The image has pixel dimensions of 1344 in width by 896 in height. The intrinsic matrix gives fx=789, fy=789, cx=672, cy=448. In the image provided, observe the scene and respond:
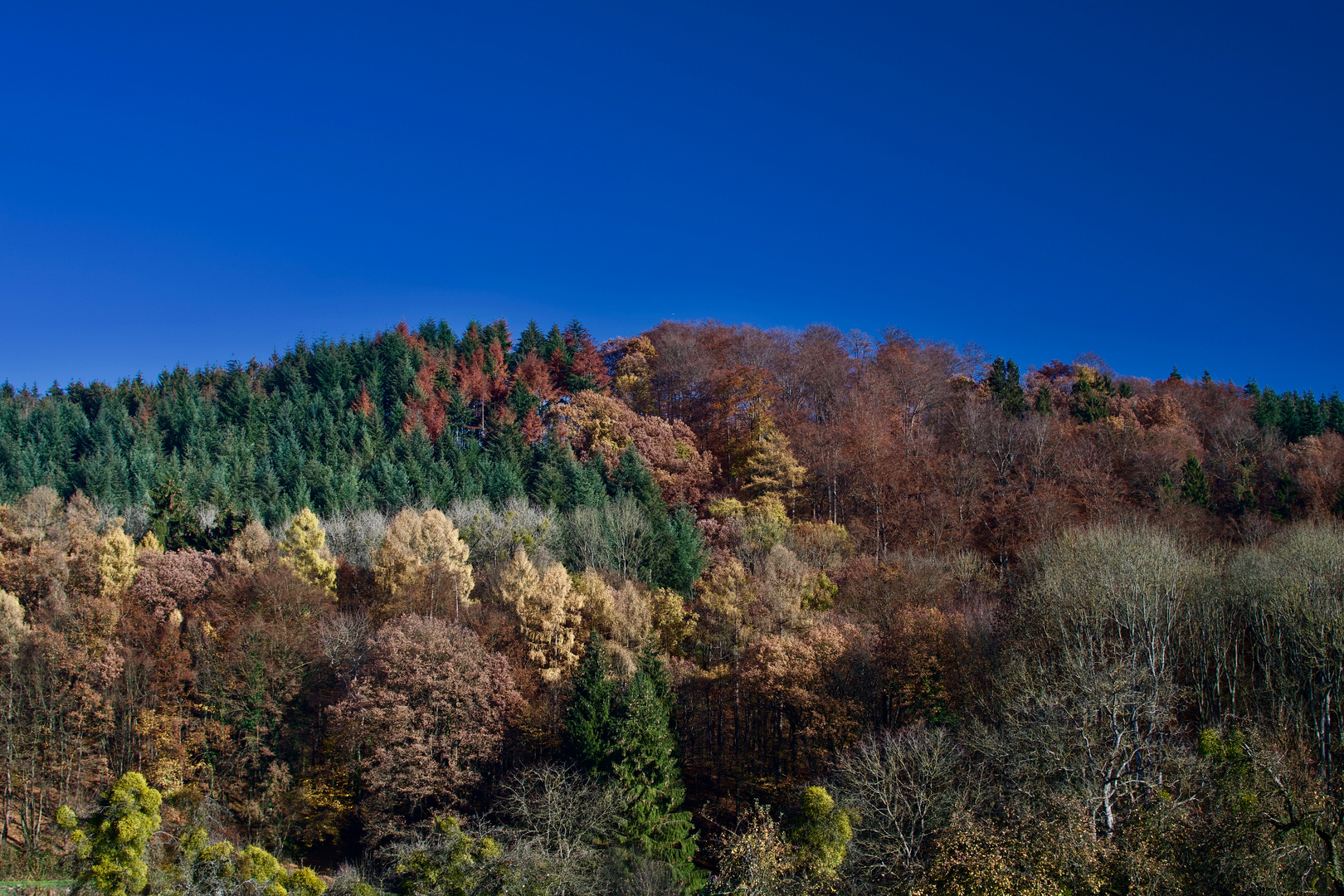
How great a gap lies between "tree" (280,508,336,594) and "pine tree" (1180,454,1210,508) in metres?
56.3

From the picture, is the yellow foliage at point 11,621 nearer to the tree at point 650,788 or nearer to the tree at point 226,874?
the tree at point 226,874

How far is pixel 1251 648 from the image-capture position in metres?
33.8

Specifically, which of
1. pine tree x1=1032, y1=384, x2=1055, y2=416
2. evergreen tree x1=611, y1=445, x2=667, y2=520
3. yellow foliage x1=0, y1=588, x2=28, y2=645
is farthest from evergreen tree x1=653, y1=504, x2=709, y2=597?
pine tree x1=1032, y1=384, x2=1055, y2=416

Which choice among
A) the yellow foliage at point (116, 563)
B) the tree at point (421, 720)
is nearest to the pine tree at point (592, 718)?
the tree at point (421, 720)

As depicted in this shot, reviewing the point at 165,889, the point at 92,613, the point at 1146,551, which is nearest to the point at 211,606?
the point at 92,613

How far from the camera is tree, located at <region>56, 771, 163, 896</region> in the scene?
23.0 meters

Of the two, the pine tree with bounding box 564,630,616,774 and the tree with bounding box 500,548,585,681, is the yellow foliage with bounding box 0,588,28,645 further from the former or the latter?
the pine tree with bounding box 564,630,616,774

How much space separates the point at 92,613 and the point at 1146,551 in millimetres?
A: 51577

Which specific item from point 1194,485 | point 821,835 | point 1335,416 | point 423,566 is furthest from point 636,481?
point 1335,416

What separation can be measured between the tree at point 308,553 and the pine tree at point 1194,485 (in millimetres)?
56306

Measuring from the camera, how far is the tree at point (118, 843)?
23.0 meters

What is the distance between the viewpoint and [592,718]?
32688 millimetres

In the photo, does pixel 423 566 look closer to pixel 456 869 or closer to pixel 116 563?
pixel 116 563

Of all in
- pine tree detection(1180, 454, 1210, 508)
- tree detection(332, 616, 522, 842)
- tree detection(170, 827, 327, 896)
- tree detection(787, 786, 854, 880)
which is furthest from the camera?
pine tree detection(1180, 454, 1210, 508)
